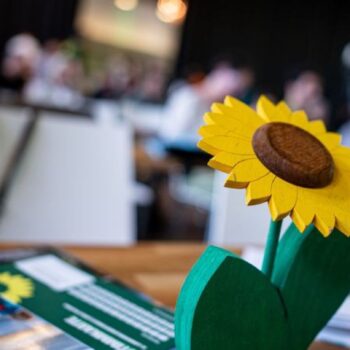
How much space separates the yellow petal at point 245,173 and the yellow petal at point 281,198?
16mm

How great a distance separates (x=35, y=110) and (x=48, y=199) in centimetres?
26

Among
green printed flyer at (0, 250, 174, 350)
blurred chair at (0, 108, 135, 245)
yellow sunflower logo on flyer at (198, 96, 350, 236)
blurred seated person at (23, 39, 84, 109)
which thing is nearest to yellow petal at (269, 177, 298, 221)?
yellow sunflower logo on flyer at (198, 96, 350, 236)

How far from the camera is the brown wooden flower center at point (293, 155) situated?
1.39 ft

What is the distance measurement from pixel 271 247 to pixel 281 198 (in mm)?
82

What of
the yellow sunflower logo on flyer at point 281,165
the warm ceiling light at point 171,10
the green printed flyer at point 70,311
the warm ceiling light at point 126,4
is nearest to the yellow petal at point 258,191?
the yellow sunflower logo on flyer at point 281,165

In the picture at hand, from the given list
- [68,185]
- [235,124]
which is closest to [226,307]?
[235,124]

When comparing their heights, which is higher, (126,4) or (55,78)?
(126,4)

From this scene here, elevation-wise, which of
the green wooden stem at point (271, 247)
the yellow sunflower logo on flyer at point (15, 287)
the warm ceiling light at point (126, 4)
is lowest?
the yellow sunflower logo on flyer at point (15, 287)

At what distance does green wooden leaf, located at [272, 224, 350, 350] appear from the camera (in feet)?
1.60

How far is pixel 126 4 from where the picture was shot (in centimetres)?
763

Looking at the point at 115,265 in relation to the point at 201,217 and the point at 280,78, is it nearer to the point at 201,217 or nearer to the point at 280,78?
the point at 201,217

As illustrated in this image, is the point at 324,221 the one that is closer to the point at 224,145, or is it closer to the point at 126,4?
the point at 224,145

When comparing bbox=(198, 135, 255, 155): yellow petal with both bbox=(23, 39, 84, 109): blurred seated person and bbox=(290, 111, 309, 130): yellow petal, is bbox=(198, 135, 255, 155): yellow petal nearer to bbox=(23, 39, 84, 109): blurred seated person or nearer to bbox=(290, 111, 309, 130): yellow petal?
bbox=(290, 111, 309, 130): yellow petal

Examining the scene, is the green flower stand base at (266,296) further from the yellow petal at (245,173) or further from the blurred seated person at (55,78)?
the blurred seated person at (55,78)
